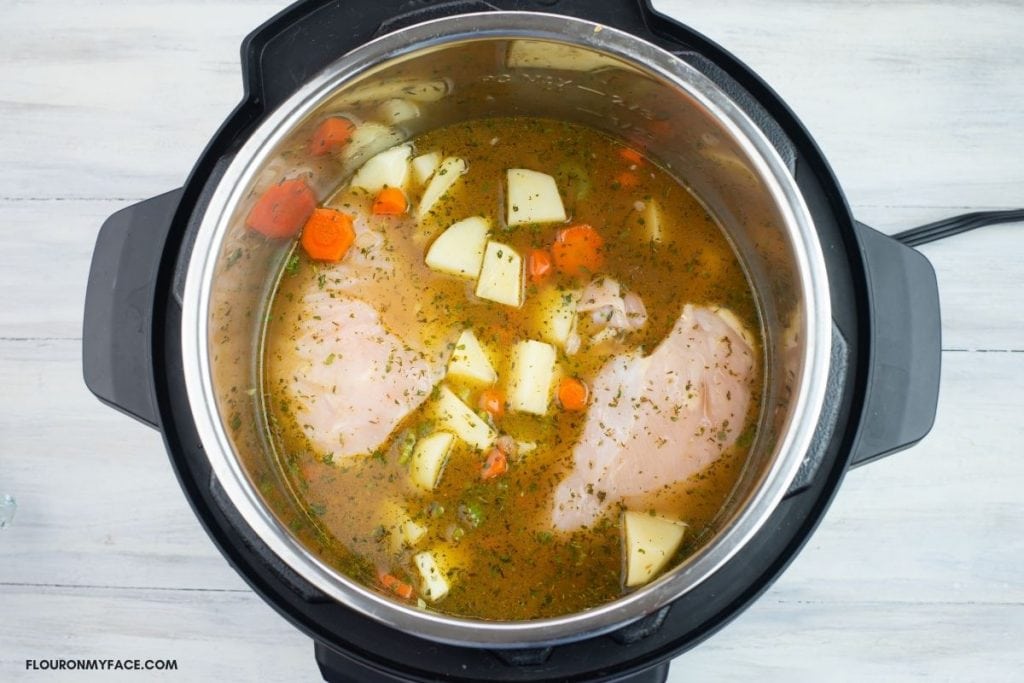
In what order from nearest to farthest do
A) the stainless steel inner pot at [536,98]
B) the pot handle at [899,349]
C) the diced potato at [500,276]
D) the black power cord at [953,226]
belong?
the stainless steel inner pot at [536,98]
the pot handle at [899,349]
the diced potato at [500,276]
the black power cord at [953,226]

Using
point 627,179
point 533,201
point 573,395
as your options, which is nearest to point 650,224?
point 627,179

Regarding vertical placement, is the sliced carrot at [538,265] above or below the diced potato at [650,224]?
below

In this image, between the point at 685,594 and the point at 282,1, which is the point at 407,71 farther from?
the point at 685,594

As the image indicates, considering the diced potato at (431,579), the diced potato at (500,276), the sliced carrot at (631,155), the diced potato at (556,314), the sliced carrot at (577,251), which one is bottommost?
the diced potato at (431,579)

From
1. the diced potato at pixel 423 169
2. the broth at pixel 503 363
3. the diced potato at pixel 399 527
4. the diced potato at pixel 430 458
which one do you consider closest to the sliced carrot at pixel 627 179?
the broth at pixel 503 363

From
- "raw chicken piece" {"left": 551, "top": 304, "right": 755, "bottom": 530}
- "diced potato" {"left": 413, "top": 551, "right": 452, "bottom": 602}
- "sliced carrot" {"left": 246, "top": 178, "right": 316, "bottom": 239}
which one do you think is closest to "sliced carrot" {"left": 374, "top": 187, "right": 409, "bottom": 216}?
"sliced carrot" {"left": 246, "top": 178, "right": 316, "bottom": 239}

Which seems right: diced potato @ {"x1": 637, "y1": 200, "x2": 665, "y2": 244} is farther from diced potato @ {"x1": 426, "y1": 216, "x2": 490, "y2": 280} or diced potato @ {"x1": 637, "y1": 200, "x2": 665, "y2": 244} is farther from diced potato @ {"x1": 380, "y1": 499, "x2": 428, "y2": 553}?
diced potato @ {"x1": 380, "y1": 499, "x2": 428, "y2": 553}

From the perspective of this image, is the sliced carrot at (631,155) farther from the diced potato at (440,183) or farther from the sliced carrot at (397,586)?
the sliced carrot at (397,586)
